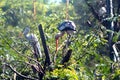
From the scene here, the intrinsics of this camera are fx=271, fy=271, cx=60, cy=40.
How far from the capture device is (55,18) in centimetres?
452

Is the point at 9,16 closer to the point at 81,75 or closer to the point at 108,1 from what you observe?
the point at 108,1

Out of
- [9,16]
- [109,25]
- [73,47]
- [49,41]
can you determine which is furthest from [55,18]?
[9,16]

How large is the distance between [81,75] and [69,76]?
6.1 inches

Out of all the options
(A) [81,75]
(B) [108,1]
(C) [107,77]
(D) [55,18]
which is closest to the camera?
(C) [107,77]

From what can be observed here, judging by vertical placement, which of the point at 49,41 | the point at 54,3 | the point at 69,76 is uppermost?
the point at 69,76

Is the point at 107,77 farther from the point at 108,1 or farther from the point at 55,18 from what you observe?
the point at 55,18

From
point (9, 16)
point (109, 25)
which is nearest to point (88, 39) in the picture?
point (109, 25)

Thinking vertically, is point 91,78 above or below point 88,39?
below

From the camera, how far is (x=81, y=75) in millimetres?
2211

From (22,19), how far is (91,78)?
10248mm

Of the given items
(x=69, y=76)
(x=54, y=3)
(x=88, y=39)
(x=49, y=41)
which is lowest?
(x=54, y=3)

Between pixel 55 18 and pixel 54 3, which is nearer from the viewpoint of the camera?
pixel 55 18

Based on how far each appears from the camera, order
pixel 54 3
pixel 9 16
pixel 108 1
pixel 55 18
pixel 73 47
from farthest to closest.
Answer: pixel 54 3 < pixel 9 16 < pixel 55 18 < pixel 108 1 < pixel 73 47

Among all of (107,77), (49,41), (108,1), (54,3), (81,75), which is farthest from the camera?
(54,3)
